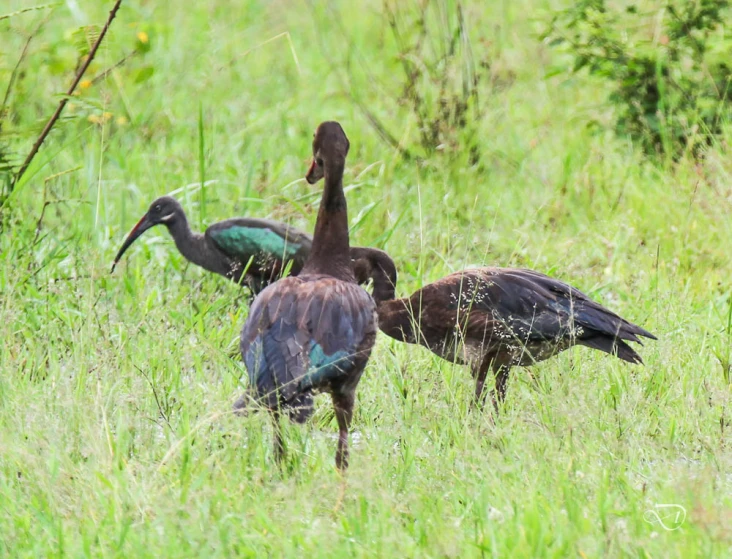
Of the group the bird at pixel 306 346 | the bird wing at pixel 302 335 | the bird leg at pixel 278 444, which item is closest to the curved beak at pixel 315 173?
the bird at pixel 306 346

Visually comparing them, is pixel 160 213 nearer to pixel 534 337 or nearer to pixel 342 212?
pixel 342 212

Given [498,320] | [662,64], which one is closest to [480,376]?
[498,320]

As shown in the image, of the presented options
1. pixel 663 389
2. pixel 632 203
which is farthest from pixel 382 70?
pixel 663 389

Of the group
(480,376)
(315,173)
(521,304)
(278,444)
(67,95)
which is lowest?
(480,376)

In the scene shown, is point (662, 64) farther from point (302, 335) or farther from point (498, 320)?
point (302, 335)

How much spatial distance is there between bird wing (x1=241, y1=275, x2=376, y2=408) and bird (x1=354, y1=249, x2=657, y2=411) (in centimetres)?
50

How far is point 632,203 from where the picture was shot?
741cm

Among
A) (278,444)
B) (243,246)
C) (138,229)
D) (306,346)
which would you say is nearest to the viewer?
(278,444)

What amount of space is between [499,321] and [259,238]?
2.00m

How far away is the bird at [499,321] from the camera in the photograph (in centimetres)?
509

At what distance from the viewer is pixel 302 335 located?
445 cm

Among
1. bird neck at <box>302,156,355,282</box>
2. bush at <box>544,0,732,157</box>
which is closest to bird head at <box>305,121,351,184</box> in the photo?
bird neck at <box>302,156,355,282</box>

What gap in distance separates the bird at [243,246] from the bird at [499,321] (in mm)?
1309

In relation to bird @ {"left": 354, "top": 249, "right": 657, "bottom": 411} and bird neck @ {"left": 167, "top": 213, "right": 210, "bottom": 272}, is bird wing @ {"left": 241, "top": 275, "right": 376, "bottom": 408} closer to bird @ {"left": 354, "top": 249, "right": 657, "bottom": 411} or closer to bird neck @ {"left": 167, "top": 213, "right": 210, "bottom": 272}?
bird @ {"left": 354, "top": 249, "right": 657, "bottom": 411}
